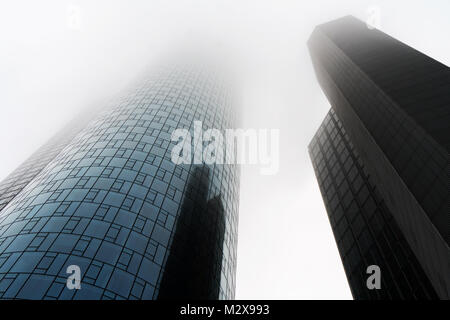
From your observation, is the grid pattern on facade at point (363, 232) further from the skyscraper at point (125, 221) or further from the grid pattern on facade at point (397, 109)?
the skyscraper at point (125, 221)

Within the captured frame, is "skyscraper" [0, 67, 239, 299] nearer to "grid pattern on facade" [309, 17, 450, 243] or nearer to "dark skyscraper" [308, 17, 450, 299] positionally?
"dark skyscraper" [308, 17, 450, 299]

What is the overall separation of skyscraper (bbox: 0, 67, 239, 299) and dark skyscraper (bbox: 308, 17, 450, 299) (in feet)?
60.9

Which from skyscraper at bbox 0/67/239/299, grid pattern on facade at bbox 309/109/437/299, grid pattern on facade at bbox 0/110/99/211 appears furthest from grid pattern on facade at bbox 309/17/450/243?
grid pattern on facade at bbox 0/110/99/211

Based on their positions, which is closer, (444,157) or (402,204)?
(444,157)

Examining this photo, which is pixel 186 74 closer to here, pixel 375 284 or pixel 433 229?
pixel 375 284

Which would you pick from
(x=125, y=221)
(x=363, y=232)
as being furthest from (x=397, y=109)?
(x=125, y=221)

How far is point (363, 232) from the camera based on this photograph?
4103 cm

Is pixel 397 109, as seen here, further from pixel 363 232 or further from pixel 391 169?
pixel 363 232

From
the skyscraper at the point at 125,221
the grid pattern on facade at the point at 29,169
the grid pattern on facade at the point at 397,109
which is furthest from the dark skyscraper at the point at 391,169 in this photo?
the grid pattern on facade at the point at 29,169

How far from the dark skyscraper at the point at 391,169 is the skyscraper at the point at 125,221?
60.9 feet

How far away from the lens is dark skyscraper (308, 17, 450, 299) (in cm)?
2411

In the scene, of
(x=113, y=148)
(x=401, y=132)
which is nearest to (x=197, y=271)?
(x=113, y=148)
